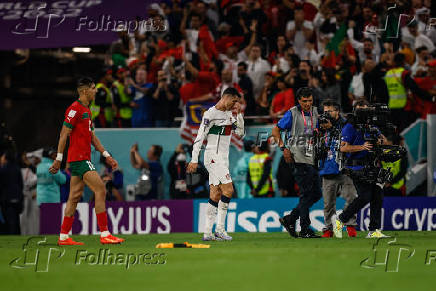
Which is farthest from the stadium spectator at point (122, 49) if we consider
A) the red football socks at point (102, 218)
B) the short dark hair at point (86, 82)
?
the red football socks at point (102, 218)

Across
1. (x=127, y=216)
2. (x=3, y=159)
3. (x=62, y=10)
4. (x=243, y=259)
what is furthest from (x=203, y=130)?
(x=3, y=159)

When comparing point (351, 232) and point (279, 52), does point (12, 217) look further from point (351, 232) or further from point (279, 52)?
point (351, 232)

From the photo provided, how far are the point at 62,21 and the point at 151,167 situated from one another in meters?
3.93

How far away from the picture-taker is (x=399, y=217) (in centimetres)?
1777

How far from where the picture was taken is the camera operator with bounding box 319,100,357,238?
47.7 ft

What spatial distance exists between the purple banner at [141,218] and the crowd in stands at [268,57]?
2097 mm

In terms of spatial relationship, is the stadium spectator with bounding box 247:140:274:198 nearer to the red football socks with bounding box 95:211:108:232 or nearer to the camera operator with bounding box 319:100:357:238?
the camera operator with bounding box 319:100:357:238

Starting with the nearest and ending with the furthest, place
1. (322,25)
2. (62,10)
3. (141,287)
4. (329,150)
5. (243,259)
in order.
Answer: (141,287) < (243,259) < (329,150) < (62,10) < (322,25)

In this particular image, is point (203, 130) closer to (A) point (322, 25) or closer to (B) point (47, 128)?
(A) point (322, 25)

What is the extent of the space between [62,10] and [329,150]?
7.91 m

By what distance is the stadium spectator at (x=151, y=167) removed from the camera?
18625 mm

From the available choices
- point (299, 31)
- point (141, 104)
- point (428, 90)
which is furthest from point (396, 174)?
point (141, 104)

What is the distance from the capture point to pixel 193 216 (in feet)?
60.9

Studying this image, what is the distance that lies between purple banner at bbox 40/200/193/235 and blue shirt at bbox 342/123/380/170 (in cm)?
546
